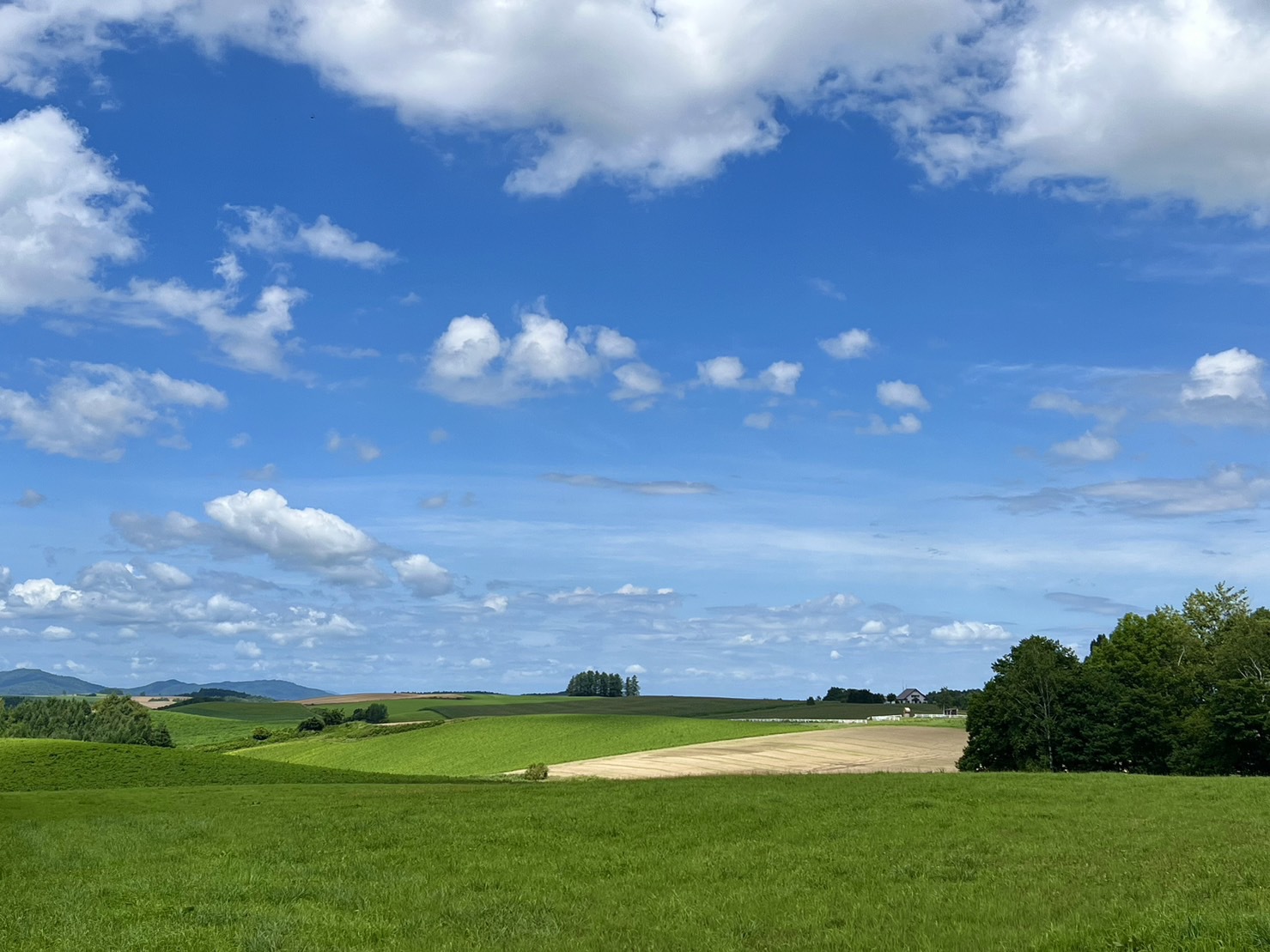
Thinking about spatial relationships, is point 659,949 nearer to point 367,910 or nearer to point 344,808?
point 367,910

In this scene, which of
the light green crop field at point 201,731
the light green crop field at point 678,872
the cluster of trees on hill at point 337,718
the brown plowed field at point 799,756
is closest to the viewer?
the light green crop field at point 678,872

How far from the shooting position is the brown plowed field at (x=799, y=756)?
277 feet

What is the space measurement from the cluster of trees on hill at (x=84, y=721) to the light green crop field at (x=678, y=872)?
11448 cm

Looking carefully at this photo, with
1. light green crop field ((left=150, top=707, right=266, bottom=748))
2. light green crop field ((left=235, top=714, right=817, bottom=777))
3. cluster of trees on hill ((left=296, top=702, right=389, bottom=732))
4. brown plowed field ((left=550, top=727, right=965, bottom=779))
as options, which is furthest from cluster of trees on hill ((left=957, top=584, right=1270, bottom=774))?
light green crop field ((left=150, top=707, right=266, bottom=748))

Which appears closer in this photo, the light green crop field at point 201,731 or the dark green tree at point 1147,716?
the dark green tree at point 1147,716

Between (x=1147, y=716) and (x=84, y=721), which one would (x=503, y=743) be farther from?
(x=1147, y=716)

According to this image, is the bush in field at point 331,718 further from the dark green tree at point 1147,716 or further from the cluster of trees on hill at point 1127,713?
the dark green tree at point 1147,716

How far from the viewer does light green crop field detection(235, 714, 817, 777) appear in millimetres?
113938

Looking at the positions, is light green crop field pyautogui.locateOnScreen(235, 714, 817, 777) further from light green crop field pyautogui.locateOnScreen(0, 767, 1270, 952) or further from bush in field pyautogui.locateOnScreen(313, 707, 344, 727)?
light green crop field pyautogui.locateOnScreen(0, 767, 1270, 952)

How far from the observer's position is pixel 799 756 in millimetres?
98000

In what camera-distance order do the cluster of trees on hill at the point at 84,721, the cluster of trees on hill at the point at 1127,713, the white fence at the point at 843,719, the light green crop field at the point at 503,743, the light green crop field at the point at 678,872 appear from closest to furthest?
the light green crop field at the point at 678,872
the cluster of trees on hill at the point at 1127,713
the light green crop field at the point at 503,743
the cluster of trees on hill at the point at 84,721
the white fence at the point at 843,719

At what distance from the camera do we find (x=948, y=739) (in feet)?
386

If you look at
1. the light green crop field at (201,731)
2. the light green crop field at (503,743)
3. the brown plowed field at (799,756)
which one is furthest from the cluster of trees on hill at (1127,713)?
the light green crop field at (201,731)

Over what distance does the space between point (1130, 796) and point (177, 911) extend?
31995 millimetres
